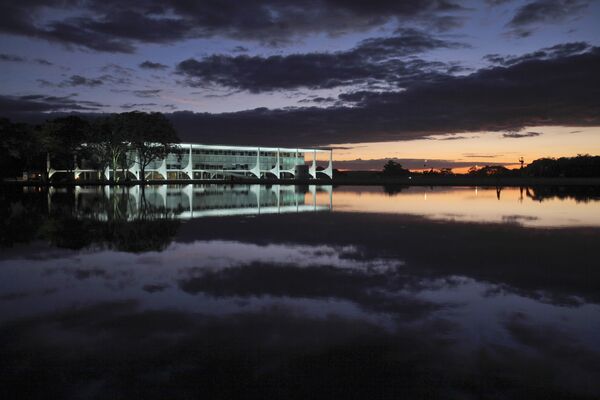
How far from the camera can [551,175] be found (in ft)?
504

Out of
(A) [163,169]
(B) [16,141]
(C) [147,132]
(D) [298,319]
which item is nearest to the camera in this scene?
(D) [298,319]

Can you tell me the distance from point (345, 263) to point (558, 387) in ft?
27.2

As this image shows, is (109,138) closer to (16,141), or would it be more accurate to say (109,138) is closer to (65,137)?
(65,137)

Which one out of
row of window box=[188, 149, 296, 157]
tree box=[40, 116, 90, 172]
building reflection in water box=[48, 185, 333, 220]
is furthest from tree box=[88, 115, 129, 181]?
building reflection in water box=[48, 185, 333, 220]

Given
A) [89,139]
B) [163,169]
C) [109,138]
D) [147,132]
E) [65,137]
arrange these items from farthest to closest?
1. [163,169]
2. [65,137]
3. [147,132]
4. [89,139]
5. [109,138]

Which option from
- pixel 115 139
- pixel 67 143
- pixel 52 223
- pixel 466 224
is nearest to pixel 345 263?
pixel 466 224

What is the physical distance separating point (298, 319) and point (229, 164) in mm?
141922

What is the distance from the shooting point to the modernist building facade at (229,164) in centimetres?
13488

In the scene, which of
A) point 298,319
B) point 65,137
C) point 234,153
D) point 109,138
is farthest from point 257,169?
point 298,319

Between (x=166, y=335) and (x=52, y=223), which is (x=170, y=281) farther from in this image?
(x=52, y=223)

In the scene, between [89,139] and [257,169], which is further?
[257,169]

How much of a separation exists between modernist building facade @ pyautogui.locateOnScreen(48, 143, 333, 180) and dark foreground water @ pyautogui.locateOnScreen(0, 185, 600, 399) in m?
113

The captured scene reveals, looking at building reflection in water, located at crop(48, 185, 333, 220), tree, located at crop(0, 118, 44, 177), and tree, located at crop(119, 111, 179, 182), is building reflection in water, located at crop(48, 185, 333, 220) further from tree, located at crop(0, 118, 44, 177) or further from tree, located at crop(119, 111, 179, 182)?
tree, located at crop(119, 111, 179, 182)

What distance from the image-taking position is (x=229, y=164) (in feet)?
487
